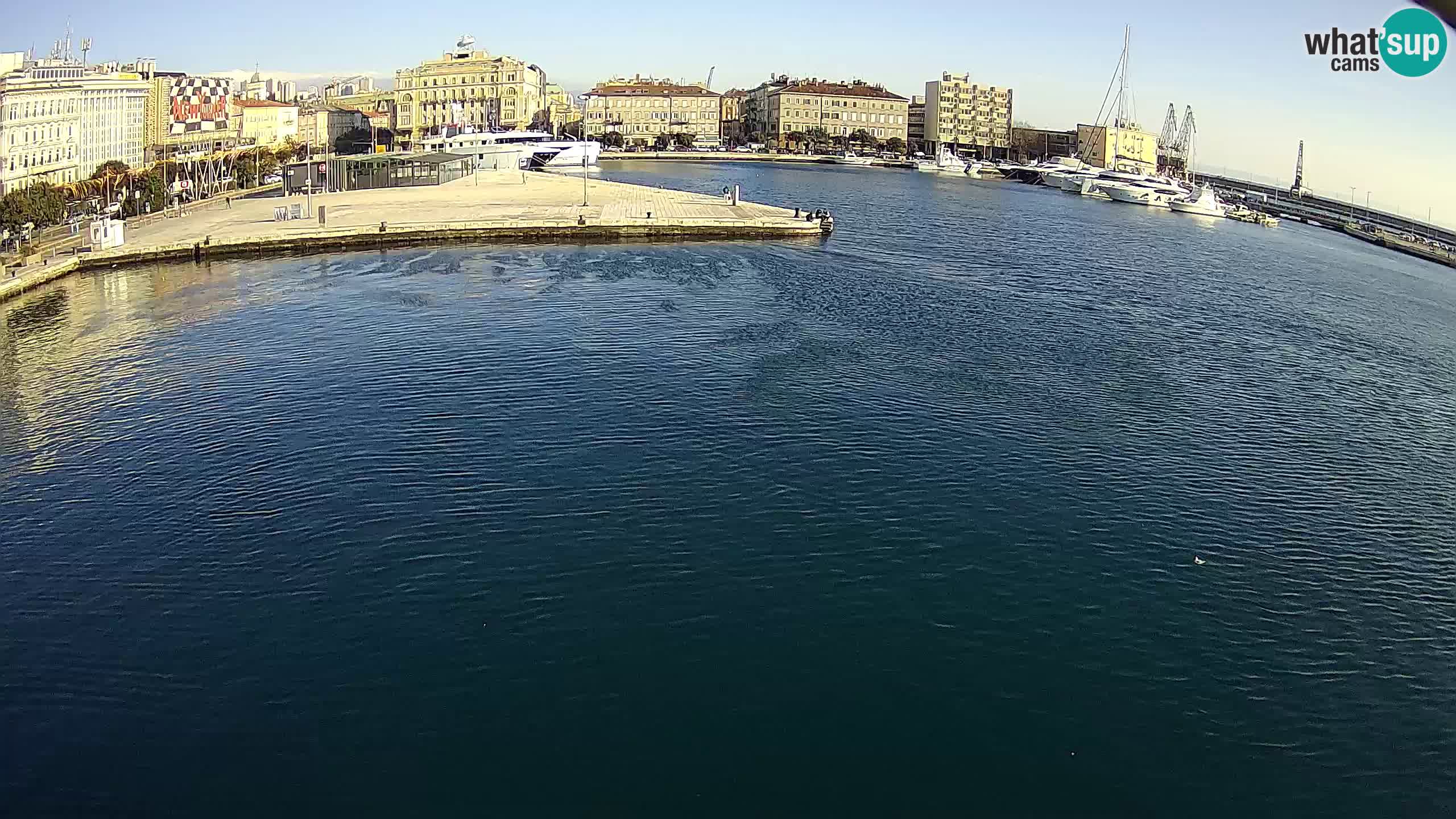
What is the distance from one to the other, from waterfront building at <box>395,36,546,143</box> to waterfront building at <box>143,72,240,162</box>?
20.5 m

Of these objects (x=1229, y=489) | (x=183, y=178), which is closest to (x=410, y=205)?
(x=183, y=178)

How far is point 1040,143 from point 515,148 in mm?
45660

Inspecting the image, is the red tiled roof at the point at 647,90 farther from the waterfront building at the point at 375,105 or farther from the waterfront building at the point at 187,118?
the waterfront building at the point at 187,118

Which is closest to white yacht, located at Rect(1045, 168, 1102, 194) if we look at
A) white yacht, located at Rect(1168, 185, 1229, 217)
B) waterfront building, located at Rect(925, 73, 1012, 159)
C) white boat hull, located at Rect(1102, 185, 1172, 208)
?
white boat hull, located at Rect(1102, 185, 1172, 208)

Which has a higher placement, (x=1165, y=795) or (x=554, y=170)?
(x=554, y=170)

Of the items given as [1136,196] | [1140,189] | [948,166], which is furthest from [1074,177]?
[948,166]

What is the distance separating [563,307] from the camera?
1880cm

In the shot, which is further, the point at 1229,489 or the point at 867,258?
the point at 867,258

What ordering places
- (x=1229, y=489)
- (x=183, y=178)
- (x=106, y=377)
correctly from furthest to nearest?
1. (x=183, y=178)
2. (x=106, y=377)
3. (x=1229, y=489)

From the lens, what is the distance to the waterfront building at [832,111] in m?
76.2

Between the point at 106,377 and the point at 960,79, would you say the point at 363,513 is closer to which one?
the point at 106,377

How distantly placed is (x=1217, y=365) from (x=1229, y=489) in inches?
246

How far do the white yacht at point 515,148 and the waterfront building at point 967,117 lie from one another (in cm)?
3204

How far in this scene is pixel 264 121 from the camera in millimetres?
52531
